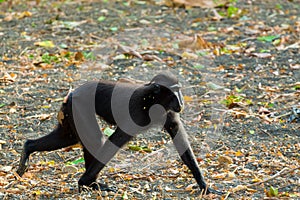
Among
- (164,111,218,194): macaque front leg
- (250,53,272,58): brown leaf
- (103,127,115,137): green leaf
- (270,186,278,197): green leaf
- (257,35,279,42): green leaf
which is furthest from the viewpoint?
(257,35,279,42): green leaf

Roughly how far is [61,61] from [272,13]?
4345 millimetres

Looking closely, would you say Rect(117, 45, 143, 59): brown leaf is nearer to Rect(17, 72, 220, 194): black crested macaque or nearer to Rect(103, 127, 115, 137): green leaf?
Rect(103, 127, 115, 137): green leaf

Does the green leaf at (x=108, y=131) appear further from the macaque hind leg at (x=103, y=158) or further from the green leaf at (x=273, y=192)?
the green leaf at (x=273, y=192)

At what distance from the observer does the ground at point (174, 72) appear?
6000 mm

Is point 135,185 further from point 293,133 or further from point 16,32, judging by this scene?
point 16,32

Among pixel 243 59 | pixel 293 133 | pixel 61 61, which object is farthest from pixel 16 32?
pixel 293 133

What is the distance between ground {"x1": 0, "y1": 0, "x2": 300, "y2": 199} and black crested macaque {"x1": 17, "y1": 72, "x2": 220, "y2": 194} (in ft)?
0.66

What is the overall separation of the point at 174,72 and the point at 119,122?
11.0ft

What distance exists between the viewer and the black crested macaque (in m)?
5.74

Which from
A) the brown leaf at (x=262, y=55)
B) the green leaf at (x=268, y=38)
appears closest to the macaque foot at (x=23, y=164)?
the brown leaf at (x=262, y=55)

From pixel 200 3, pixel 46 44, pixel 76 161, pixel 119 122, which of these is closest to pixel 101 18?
pixel 46 44

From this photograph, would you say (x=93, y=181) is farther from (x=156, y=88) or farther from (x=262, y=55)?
(x=262, y=55)

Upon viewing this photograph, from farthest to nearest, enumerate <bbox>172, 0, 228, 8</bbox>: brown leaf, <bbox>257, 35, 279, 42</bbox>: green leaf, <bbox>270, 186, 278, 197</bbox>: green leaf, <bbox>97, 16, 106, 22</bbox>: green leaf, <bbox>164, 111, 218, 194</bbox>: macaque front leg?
<bbox>172, 0, 228, 8</bbox>: brown leaf, <bbox>97, 16, 106, 22</bbox>: green leaf, <bbox>257, 35, 279, 42</bbox>: green leaf, <bbox>164, 111, 218, 194</bbox>: macaque front leg, <bbox>270, 186, 278, 197</bbox>: green leaf

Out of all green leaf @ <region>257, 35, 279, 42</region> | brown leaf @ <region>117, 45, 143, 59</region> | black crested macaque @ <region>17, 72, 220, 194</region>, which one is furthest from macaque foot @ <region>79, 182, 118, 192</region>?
green leaf @ <region>257, 35, 279, 42</region>
